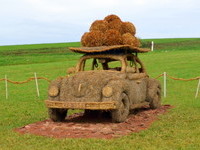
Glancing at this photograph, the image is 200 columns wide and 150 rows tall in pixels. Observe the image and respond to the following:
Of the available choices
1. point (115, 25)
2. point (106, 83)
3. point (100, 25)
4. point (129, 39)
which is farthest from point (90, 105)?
point (115, 25)

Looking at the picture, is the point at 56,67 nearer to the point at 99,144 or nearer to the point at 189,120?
the point at 189,120

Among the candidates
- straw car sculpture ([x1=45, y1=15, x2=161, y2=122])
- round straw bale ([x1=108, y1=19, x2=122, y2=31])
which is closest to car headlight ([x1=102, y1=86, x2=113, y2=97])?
straw car sculpture ([x1=45, y1=15, x2=161, y2=122])

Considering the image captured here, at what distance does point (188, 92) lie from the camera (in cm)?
1998

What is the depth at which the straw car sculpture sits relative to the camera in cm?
1007

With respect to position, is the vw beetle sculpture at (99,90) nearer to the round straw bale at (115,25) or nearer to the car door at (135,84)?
the car door at (135,84)

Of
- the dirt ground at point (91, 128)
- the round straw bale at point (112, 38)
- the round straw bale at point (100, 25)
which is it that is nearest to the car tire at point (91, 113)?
the dirt ground at point (91, 128)

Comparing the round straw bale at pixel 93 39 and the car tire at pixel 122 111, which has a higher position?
the round straw bale at pixel 93 39

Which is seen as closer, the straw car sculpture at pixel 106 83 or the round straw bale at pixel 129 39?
the straw car sculpture at pixel 106 83

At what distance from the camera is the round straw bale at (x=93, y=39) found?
12180 mm

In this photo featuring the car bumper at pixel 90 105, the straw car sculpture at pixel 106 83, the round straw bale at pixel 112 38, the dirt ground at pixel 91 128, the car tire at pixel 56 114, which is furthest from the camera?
the round straw bale at pixel 112 38

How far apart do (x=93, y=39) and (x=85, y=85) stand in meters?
2.36

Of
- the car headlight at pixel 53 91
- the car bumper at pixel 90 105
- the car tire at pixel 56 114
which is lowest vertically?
the car tire at pixel 56 114

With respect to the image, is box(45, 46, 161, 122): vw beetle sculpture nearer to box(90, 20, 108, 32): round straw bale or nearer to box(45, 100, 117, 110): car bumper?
box(45, 100, 117, 110): car bumper

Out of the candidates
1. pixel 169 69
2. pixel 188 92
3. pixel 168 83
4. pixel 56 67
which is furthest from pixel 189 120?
pixel 56 67
